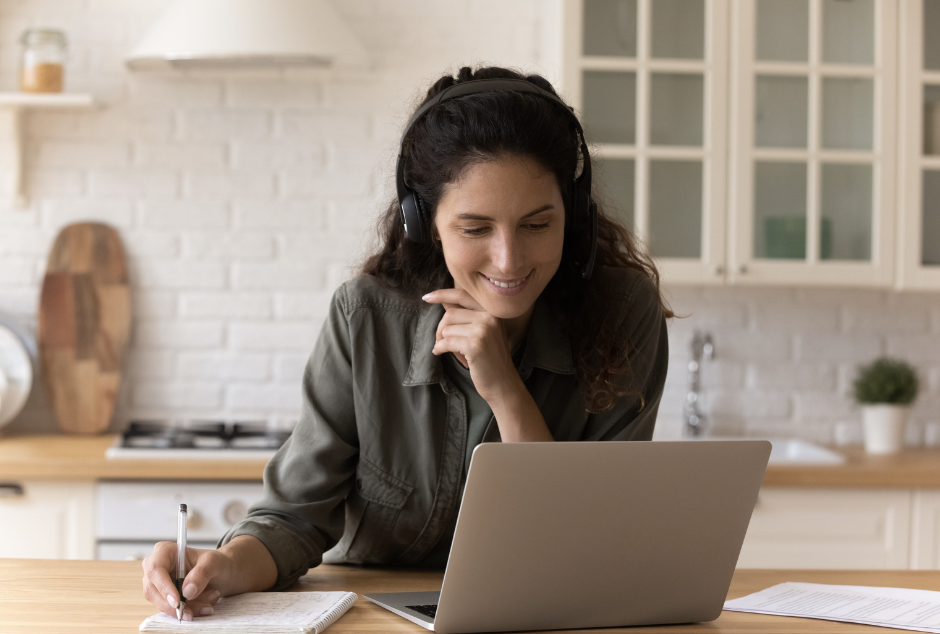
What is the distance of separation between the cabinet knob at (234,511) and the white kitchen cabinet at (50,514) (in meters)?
0.34

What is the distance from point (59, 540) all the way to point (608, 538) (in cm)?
188

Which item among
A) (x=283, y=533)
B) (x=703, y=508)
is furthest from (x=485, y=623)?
(x=283, y=533)

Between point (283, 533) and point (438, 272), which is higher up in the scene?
point (438, 272)

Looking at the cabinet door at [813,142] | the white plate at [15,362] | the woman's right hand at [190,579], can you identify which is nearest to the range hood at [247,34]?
the white plate at [15,362]

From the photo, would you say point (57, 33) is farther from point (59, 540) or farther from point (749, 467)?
point (749, 467)

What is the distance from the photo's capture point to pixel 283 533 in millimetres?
1228

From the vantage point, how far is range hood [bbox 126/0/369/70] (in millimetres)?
2352

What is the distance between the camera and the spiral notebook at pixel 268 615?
965 millimetres

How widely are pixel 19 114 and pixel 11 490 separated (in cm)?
115

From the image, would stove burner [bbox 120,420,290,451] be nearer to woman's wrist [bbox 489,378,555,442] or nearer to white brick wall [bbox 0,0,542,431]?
white brick wall [bbox 0,0,542,431]

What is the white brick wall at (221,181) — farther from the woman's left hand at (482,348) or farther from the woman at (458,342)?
the woman's left hand at (482,348)

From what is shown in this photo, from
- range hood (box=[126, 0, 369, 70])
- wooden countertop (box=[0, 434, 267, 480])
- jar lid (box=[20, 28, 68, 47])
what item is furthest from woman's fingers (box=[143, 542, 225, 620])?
jar lid (box=[20, 28, 68, 47])

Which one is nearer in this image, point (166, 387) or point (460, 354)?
point (460, 354)

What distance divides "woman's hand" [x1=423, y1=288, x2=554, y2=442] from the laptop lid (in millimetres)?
334
